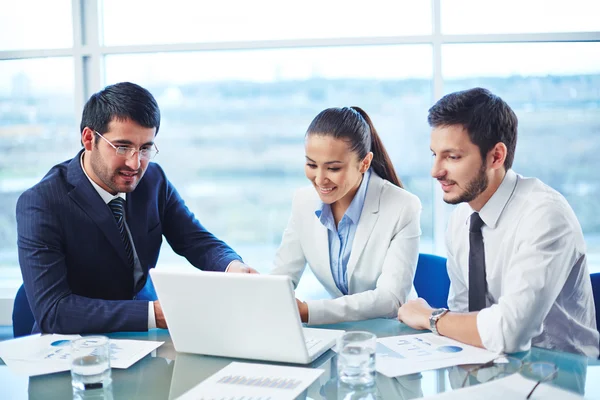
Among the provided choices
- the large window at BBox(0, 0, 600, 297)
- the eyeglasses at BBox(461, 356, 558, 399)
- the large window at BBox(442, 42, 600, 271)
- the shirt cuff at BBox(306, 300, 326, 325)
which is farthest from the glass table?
the large window at BBox(442, 42, 600, 271)

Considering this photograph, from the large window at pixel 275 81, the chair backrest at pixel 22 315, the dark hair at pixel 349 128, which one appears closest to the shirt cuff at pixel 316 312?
the dark hair at pixel 349 128

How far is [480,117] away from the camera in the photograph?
2.19 metres

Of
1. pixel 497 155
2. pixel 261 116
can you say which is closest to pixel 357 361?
pixel 497 155

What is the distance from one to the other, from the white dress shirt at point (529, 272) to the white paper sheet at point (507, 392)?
0.26 meters

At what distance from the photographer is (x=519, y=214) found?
83.7 inches

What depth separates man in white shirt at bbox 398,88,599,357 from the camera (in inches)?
74.2

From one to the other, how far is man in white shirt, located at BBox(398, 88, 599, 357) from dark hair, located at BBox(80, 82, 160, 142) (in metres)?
1.10

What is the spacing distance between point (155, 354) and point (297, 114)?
3.01 metres

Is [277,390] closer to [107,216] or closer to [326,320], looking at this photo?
[326,320]

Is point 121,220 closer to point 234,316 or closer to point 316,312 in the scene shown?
point 316,312

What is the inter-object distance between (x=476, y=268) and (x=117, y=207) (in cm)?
144

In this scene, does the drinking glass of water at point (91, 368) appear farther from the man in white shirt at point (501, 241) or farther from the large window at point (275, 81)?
the large window at point (275, 81)

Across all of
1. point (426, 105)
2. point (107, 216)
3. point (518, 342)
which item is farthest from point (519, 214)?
point (426, 105)

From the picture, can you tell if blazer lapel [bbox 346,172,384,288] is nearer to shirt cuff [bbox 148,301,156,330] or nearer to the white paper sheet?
shirt cuff [bbox 148,301,156,330]
